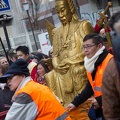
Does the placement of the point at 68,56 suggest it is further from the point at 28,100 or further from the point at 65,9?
the point at 28,100

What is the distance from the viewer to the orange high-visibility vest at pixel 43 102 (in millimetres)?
3666

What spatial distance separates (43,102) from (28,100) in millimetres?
149

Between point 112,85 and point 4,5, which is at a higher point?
point 4,5

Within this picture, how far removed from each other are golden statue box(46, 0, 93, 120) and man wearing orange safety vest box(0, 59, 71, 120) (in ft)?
6.35

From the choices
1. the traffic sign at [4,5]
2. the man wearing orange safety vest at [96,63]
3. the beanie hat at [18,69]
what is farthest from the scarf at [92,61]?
the traffic sign at [4,5]

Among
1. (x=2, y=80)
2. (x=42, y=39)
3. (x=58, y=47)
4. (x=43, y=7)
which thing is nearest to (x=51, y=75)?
(x=58, y=47)

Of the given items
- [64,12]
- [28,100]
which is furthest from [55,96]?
[64,12]

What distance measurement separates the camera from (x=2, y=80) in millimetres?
3934

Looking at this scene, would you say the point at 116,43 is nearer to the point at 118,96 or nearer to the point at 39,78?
the point at 118,96

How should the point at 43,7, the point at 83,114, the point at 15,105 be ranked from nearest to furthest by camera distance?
the point at 15,105
the point at 83,114
the point at 43,7

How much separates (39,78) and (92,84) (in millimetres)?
2235

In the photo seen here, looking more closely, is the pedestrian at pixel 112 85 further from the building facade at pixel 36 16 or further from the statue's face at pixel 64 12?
the building facade at pixel 36 16

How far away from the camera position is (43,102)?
369cm

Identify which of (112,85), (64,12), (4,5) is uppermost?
(4,5)
